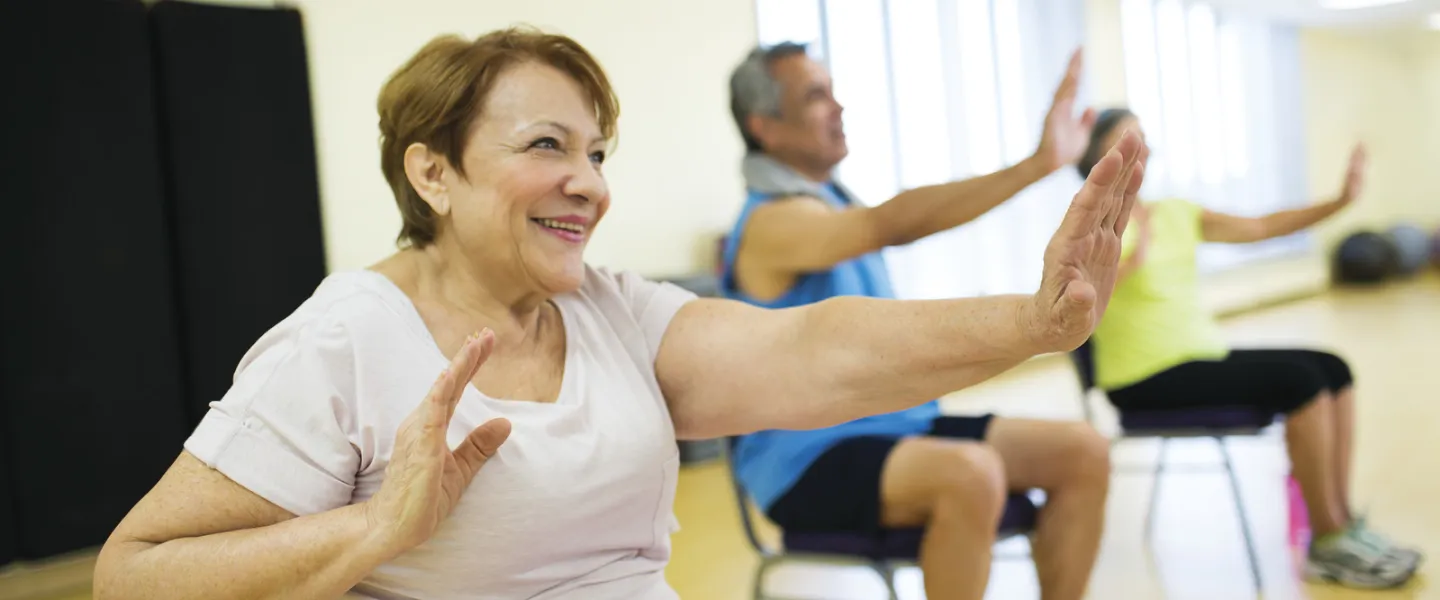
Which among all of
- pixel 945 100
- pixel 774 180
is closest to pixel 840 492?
pixel 774 180

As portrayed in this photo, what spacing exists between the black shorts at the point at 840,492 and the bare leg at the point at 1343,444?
1.51 meters

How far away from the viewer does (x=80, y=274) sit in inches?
126

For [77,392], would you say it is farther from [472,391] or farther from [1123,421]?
[1123,421]

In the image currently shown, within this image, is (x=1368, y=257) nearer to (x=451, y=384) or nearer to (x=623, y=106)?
(x=623, y=106)

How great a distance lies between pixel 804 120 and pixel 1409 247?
10.5 m

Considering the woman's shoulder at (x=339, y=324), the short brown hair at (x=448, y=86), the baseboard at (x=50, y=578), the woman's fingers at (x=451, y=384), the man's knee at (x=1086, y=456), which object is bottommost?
the baseboard at (x=50, y=578)

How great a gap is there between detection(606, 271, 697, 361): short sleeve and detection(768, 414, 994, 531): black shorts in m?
0.56

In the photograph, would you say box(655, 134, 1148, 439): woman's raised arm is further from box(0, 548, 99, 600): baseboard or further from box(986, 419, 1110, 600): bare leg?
box(0, 548, 99, 600): baseboard

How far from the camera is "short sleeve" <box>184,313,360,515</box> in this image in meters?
1.03

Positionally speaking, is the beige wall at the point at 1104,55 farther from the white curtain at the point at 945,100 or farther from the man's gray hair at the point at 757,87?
the man's gray hair at the point at 757,87

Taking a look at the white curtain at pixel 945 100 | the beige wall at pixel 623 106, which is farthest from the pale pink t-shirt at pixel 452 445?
the white curtain at pixel 945 100

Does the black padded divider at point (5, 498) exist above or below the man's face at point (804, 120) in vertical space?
below

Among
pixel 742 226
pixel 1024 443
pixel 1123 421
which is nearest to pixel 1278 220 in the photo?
pixel 1123 421

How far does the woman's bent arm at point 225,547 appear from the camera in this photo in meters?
1.00
